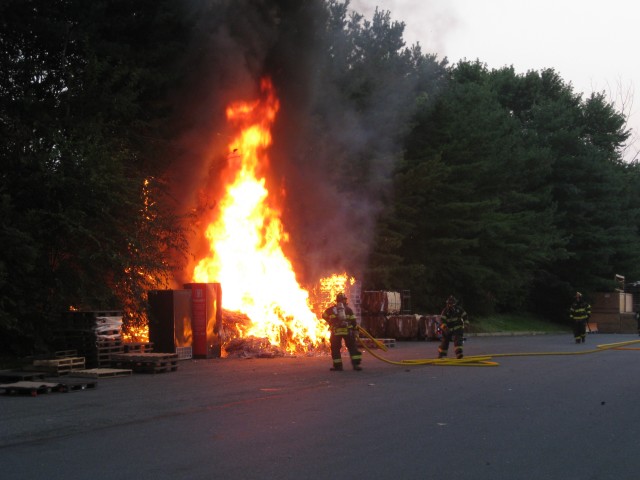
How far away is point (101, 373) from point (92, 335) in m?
1.98

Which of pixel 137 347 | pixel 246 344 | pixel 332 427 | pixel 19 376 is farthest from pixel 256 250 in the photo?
pixel 332 427

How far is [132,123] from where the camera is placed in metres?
22.0

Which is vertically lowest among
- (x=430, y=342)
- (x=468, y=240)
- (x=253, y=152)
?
(x=430, y=342)

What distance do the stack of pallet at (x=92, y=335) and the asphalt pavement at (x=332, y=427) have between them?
2318 mm

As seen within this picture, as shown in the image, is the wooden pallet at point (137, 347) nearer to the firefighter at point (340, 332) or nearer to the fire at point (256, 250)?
the fire at point (256, 250)

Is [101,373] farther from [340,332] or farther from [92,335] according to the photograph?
[340,332]

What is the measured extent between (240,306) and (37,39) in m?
9.19

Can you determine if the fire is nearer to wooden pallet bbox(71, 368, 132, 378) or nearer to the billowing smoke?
the billowing smoke

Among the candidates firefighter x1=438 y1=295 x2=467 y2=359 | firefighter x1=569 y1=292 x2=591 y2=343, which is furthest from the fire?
firefighter x1=569 y1=292 x2=591 y2=343

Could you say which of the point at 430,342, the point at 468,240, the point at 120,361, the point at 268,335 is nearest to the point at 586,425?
the point at 120,361

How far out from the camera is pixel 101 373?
1510cm

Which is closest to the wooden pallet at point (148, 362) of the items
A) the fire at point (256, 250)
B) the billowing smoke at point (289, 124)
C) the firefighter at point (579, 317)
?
the fire at point (256, 250)

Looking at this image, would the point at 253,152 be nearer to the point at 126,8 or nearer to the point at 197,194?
the point at 197,194

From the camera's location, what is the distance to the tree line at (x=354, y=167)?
1842 centimetres
